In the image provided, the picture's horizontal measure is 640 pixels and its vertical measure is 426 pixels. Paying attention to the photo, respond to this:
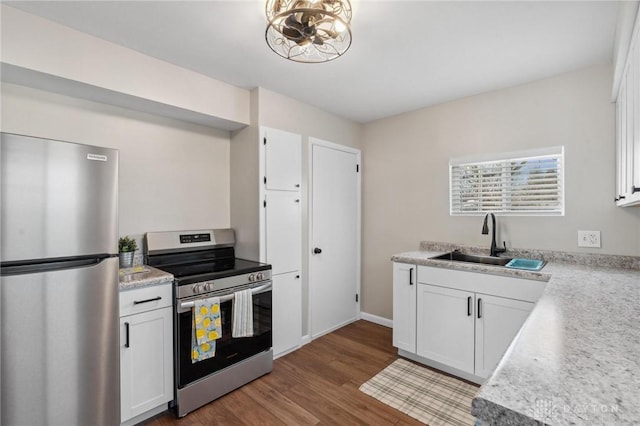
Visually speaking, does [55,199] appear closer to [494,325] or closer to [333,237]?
[333,237]

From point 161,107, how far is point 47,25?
0.72 m

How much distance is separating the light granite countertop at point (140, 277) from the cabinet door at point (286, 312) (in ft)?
3.28

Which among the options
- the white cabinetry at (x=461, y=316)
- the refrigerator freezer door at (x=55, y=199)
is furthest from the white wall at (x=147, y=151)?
the white cabinetry at (x=461, y=316)

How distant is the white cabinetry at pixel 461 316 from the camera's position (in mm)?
2080

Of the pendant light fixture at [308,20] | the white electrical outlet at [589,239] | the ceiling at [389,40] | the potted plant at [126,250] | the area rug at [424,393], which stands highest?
the ceiling at [389,40]

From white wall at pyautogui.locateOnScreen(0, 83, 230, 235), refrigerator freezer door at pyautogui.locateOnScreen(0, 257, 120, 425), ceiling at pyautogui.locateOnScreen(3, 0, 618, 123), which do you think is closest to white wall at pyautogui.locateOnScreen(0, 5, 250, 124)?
ceiling at pyautogui.locateOnScreen(3, 0, 618, 123)

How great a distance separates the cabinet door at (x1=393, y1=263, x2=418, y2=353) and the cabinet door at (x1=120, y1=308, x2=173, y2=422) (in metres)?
1.86

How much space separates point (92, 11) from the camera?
1649 mm

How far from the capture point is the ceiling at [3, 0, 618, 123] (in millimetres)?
1611

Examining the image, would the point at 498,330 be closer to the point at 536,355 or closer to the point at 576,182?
the point at 576,182

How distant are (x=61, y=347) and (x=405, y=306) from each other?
2384mm

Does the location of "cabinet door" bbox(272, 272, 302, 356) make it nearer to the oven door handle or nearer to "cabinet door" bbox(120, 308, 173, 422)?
the oven door handle

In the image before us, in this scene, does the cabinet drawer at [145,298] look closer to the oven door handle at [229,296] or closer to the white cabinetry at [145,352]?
the white cabinetry at [145,352]

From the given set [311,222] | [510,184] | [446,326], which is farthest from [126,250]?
[510,184]
